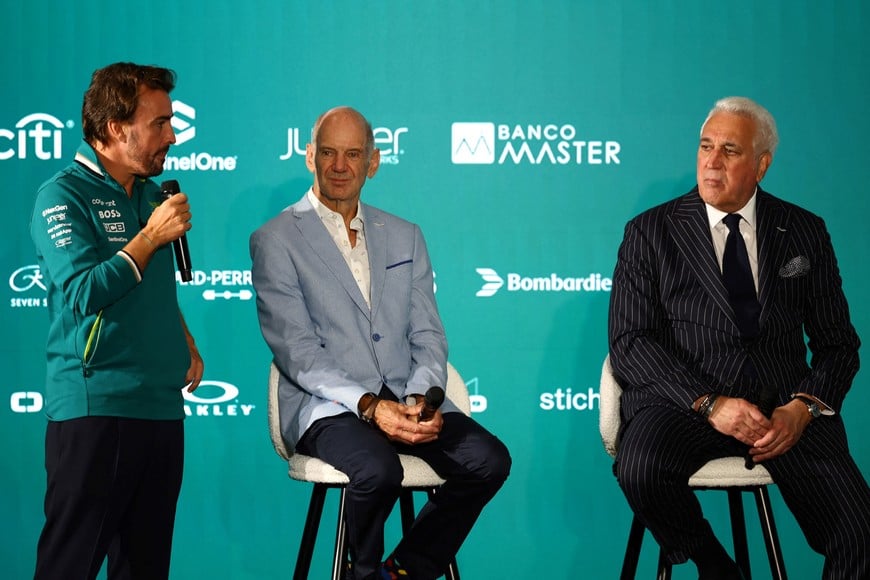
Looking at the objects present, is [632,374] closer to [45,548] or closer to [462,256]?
[462,256]

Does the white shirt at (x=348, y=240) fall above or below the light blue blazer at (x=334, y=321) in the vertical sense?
above

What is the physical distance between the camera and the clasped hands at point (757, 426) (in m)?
2.90

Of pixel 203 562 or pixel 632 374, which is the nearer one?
pixel 632 374

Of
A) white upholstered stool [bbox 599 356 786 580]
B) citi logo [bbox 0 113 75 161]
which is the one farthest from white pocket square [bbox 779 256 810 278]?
citi logo [bbox 0 113 75 161]

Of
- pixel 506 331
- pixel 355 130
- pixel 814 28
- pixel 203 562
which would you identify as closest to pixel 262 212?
pixel 355 130

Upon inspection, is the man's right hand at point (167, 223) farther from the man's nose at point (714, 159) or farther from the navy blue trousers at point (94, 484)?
the man's nose at point (714, 159)

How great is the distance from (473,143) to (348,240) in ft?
2.93

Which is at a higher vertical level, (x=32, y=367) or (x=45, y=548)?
(x=32, y=367)

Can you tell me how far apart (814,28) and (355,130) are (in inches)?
77.9

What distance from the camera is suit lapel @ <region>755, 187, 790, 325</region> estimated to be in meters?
3.25

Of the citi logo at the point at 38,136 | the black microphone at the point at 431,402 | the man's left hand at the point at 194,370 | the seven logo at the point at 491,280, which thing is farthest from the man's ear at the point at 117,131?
the seven logo at the point at 491,280

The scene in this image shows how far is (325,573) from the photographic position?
4156 mm

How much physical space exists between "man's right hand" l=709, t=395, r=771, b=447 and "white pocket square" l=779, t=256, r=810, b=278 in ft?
1.78

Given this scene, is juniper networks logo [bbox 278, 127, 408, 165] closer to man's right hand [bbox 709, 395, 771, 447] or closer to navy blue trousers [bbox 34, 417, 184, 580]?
navy blue trousers [bbox 34, 417, 184, 580]
